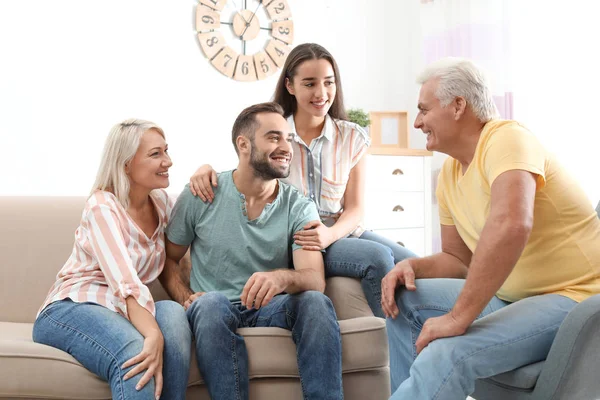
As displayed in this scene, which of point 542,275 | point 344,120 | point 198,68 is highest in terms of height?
point 198,68

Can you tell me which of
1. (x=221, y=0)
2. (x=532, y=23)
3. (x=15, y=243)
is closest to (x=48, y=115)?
(x=221, y=0)

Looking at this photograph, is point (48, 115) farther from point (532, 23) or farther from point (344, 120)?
point (532, 23)

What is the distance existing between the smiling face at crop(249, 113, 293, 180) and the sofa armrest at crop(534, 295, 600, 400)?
0.95 meters

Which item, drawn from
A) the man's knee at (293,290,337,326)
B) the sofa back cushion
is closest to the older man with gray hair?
the man's knee at (293,290,337,326)

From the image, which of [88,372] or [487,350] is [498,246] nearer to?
[487,350]

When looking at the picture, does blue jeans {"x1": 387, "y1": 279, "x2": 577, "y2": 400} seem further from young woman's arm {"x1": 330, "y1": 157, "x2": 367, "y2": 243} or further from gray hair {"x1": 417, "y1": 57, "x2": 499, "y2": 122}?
young woman's arm {"x1": 330, "y1": 157, "x2": 367, "y2": 243}

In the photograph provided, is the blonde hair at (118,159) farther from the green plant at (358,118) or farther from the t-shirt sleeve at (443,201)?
the green plant at (358,118)

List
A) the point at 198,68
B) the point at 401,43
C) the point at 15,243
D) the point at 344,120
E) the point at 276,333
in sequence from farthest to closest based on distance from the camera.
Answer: the point at 401,43 → the point at 198,68 → the point at 344,120 → the point at 15,243 → the point at 276,333

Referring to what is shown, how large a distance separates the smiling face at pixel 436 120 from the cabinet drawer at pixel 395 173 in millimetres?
2081

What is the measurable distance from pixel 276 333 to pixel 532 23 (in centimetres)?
247

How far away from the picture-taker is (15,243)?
2236 millimetres

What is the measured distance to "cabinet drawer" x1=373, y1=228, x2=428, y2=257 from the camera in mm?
3916

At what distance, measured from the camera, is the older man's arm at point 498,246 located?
4.71ft

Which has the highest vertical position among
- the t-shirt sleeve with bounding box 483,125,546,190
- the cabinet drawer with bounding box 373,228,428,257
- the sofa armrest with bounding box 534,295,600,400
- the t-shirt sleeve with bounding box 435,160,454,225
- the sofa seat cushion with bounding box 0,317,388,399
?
the t-shirt sleeve with bounding box 483,125,546,190
